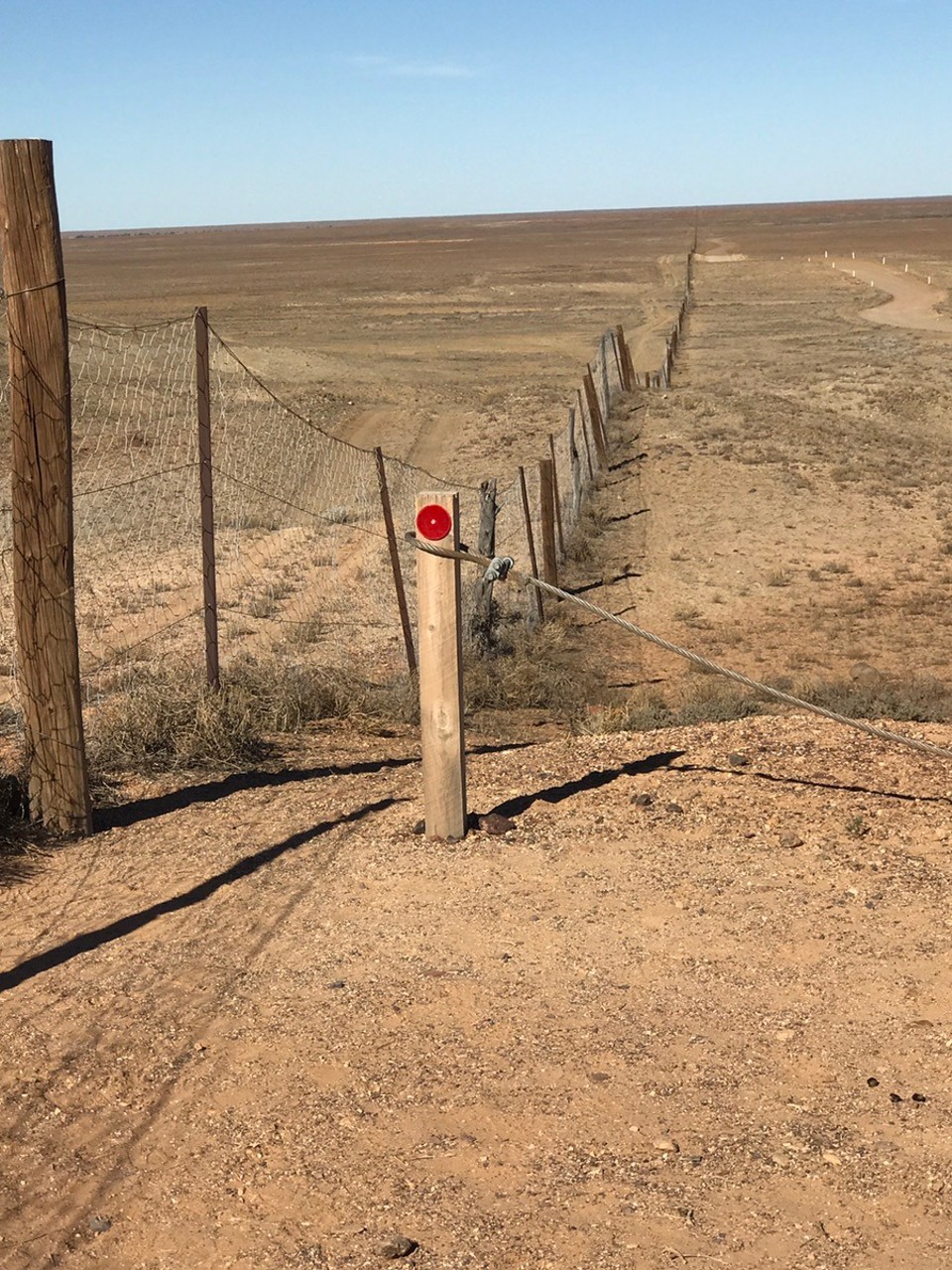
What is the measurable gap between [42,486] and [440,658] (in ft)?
5.61

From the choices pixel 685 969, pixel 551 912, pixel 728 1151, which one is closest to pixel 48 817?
pixel 551 912

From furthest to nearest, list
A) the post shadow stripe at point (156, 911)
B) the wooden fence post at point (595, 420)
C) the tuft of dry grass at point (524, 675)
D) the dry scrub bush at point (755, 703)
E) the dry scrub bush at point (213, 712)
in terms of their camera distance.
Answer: the wooden fence post at point (595, 420)
the tuft of dry grass at point (524, 675)
the dry scrub bush at point (755, 703)
the dry scrub bush at point (213, 712)
the post shadow stripe at point (156, 911)

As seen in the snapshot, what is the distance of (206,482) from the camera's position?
7.21 meters

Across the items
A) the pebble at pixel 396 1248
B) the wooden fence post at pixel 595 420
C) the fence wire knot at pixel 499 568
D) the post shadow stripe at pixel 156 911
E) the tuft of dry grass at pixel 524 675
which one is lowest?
the tuft of dry grass at pixel 524 675

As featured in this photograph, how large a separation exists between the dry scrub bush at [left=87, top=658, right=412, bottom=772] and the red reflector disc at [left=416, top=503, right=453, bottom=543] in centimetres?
198

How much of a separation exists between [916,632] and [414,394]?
1654 centimetres

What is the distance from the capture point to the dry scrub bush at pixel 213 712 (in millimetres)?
6715

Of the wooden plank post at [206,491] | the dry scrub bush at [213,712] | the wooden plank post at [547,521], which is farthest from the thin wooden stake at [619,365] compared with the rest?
the wooden plank post at [206,491]

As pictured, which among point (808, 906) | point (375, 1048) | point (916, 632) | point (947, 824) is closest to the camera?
point (375, 1048)

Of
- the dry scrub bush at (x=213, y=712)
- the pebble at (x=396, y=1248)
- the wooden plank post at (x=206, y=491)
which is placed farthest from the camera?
the wooden plank post at (x=206, y=491)

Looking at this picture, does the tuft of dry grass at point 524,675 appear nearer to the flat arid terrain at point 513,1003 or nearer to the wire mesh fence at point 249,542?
the flat arid terrain at point 513,1003

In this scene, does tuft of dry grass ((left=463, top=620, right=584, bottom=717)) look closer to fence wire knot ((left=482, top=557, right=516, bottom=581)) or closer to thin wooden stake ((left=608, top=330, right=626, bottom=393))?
fence wire knot ((left=482, top=557, right=516, bottom=581))

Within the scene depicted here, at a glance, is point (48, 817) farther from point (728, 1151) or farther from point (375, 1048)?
point (728, 1151)

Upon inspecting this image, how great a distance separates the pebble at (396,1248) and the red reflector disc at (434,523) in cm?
274
